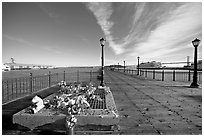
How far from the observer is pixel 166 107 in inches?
201

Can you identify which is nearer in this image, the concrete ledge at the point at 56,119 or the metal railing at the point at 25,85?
the concrete ledge at the point at 56,119

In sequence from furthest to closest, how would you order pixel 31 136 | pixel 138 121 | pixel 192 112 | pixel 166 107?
pixel 166 107
pixel 192 112
pixel 138 121
pixel 31 136

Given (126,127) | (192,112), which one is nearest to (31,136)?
(126,127)

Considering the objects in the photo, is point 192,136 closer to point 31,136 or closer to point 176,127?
point 176,127

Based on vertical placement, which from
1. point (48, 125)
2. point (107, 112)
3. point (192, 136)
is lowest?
point (192, 136)

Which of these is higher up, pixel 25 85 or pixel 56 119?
pixel 56 119

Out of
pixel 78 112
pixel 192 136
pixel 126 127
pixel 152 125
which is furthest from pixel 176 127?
pixel 78 112

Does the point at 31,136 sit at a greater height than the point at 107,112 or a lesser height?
lesser

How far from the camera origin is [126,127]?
11.3 ft

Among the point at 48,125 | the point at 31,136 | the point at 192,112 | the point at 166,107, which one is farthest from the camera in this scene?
the point at 166,107

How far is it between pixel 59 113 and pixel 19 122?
1.07 meters

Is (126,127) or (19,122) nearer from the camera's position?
(19,122)

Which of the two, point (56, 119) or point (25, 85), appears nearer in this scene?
point (56, 119)

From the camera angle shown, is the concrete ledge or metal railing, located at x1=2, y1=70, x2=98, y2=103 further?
metal railing, located at x1=2, y1=70, x2=98, y2=103
